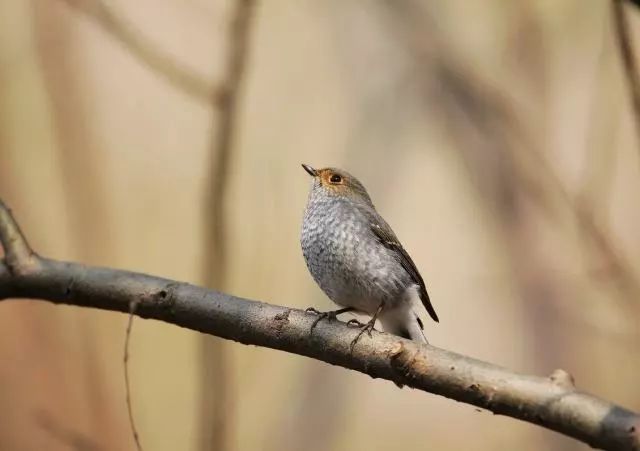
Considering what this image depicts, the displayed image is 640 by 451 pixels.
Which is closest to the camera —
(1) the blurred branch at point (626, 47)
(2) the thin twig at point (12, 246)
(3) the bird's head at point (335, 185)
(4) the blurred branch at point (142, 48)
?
(1) the blurred branch at point (626, 47)

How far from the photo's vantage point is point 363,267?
5.22ft

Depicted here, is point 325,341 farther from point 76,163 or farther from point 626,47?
point 76,163

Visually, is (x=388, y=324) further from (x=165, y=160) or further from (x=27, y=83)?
(x=27, y=83)

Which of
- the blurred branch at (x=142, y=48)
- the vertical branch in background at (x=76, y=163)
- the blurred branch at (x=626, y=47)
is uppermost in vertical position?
the blurred branch at (x=626, y=47)

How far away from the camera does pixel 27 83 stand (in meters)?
2.80

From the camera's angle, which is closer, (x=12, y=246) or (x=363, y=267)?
(x=12, y=246)

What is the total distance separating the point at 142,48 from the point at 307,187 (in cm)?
77

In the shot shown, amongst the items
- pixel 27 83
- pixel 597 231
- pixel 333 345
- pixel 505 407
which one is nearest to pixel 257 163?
pixel 27 83

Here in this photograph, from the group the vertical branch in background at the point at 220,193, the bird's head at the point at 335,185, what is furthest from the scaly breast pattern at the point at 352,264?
the vertical branch in background at the point at 220,193

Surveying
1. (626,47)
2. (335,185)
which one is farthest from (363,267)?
(626,47)

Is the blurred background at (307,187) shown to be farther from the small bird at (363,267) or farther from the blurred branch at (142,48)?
the small bird at (363,267)

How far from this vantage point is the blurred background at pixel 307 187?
264 cm

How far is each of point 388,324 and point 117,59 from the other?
1713 mm

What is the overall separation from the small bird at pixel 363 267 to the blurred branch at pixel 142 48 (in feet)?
2.48
